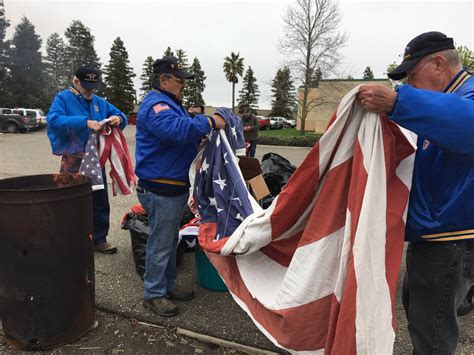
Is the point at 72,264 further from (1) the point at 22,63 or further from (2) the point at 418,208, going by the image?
(1) the point at 22,63

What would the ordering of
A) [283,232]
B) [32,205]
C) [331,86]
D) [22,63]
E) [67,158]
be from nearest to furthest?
[283,232], [32,205], [67,158], [331,86], [22,63]

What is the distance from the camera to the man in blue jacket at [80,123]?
→ 158 inches

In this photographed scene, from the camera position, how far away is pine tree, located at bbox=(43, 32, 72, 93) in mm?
60447

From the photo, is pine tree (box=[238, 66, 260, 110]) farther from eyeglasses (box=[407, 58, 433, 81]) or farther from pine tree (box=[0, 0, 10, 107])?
eyeglasses (box=[407, 58, 433, 81])

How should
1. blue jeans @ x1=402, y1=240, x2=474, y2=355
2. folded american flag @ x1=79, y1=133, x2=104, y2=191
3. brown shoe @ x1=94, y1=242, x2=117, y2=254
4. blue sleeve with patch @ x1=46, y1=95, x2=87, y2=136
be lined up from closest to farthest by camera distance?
1. blue jeans @ x1=402, y1=240, x2=474, y2=355
2. blue sleeve with patch @ x1=46, y1=95, x2=87, y2=136
3. folded american flag @ x1=79, y1=133, x2=104, y2=191
4. brown shoe @ x1=94, y1=242, x2=117, y2=254

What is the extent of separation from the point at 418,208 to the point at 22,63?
58658 millimetres

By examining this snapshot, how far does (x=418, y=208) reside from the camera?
1.78 meters

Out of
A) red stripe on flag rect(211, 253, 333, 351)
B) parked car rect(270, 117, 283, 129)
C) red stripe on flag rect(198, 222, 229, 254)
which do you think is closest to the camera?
red stripe on flag rect(211, 253, 333, 351)

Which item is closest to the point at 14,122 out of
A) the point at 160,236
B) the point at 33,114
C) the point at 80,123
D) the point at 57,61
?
the point at 33,114

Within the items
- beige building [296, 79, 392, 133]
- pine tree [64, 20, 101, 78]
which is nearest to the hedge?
beige building [296, 79, 392, 133]

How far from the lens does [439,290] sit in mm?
1753

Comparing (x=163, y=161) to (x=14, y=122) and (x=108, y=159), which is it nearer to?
(x=108, y=159)

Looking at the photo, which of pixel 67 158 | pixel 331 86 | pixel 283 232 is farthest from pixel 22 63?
pixel 283 232

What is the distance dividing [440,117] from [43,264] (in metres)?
2.64
